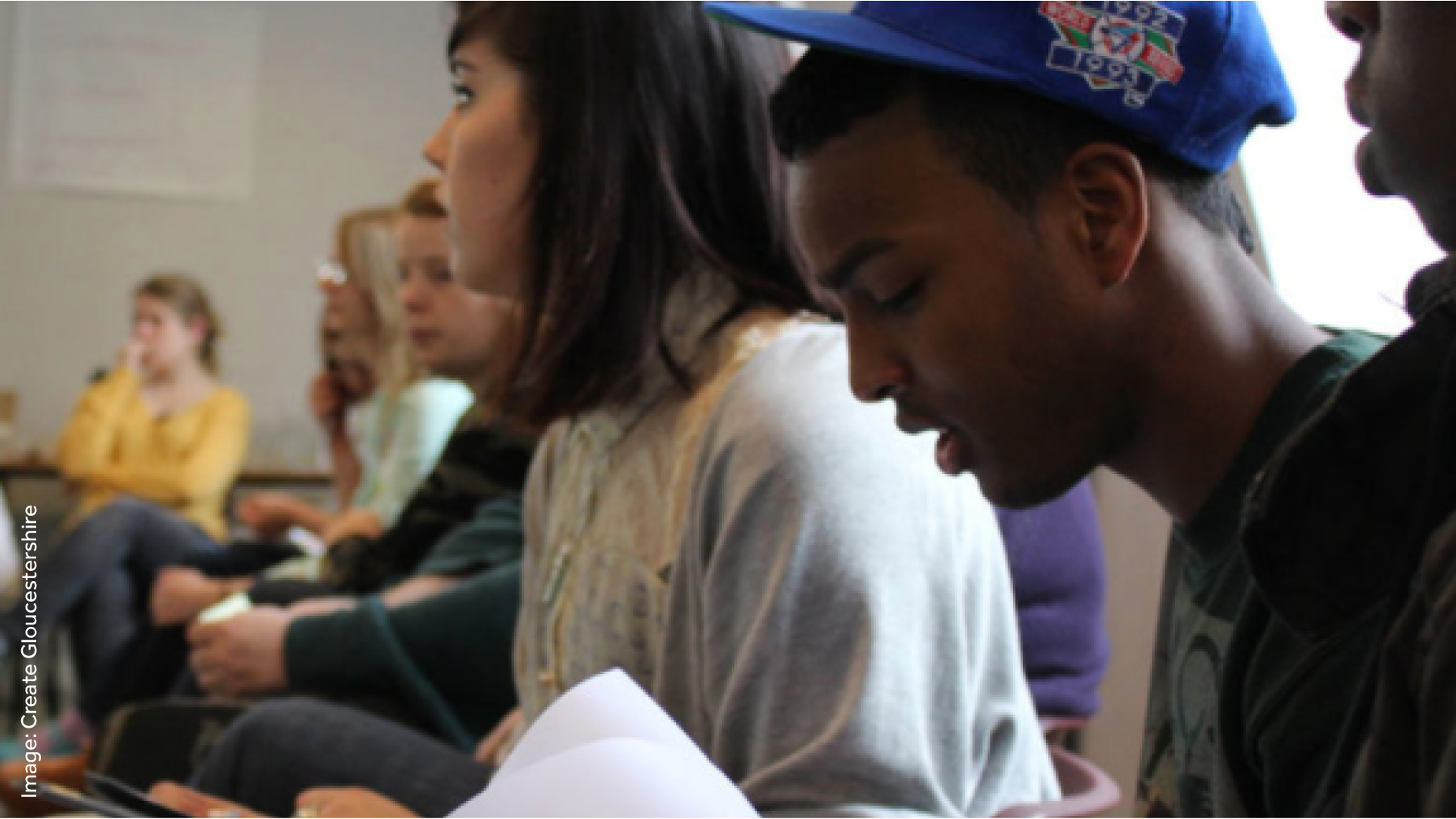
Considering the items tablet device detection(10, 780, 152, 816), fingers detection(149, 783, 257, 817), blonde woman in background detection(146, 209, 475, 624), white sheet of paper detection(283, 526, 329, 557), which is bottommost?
white sheet of paper detection(283, 526, 329, 557)

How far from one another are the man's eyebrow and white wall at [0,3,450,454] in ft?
16.6

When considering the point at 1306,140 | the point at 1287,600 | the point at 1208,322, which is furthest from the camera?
the point at 1306,140

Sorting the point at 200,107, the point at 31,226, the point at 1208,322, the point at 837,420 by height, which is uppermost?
the point at 1208,322

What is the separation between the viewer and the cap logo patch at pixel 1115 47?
871 mm

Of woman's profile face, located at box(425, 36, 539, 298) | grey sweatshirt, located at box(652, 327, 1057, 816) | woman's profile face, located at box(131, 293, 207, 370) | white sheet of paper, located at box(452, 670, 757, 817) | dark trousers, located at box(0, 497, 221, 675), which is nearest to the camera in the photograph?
white sheet of paper, located at box(452, 670, 757, 817)

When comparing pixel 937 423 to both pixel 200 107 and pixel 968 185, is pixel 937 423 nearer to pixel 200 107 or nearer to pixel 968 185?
pixel 968 185

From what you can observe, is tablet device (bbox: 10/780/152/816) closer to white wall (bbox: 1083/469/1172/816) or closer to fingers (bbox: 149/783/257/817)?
fingers (bbox: 149/783/257/817)

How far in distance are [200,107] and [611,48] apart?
5.00 meters

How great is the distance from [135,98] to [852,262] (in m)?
5.47

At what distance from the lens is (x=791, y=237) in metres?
1.33

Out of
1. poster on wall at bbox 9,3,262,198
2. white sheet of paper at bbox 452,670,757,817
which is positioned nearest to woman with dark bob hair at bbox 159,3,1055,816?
white sheet of paper at bbox 452,670,757,817

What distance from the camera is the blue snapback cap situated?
0.87 meters

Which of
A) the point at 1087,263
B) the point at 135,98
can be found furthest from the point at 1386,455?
the point at 135,98

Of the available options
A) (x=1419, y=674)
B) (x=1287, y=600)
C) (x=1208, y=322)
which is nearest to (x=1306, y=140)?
(x=1208, y=322)
